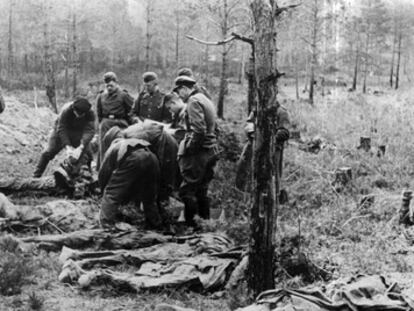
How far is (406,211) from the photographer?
7.31 metres

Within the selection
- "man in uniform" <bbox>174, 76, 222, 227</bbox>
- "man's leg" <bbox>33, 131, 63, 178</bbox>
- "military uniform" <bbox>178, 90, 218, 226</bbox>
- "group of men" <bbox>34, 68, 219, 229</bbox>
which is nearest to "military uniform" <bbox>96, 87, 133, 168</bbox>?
"man's leg" <bbox>33, 131, 63, 178</bbox>

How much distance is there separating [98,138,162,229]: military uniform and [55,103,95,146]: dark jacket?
9.54 feet

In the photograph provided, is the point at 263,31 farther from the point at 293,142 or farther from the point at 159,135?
the point at 293,142

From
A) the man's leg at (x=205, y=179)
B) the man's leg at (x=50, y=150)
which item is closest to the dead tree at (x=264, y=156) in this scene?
the man's leg at (x=205, y=179)

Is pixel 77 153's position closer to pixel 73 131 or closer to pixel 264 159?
pixel 73 131

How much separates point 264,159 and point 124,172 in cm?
255

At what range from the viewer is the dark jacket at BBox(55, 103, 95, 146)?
958 cm

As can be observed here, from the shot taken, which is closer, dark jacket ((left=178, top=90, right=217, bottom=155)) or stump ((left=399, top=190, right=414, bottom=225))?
dark jacket ((left=178, top=90, right=217, bottom=155))

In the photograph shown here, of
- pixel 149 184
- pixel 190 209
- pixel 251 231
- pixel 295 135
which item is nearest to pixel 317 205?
pixel 190 209

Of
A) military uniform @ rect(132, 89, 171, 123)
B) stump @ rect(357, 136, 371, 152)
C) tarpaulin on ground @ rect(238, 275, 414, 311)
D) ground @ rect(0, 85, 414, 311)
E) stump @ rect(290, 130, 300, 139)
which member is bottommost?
ground @ rect(0, 85, 414, 311)

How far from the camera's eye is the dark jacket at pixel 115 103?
1023 centimetres

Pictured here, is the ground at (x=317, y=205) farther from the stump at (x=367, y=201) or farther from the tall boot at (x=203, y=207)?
the tall boot at (x=203, y=207)

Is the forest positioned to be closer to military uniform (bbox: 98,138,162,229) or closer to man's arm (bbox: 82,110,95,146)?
military uniform (bbox: 98,138,162,229)

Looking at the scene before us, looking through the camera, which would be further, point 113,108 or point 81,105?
point 113,108
